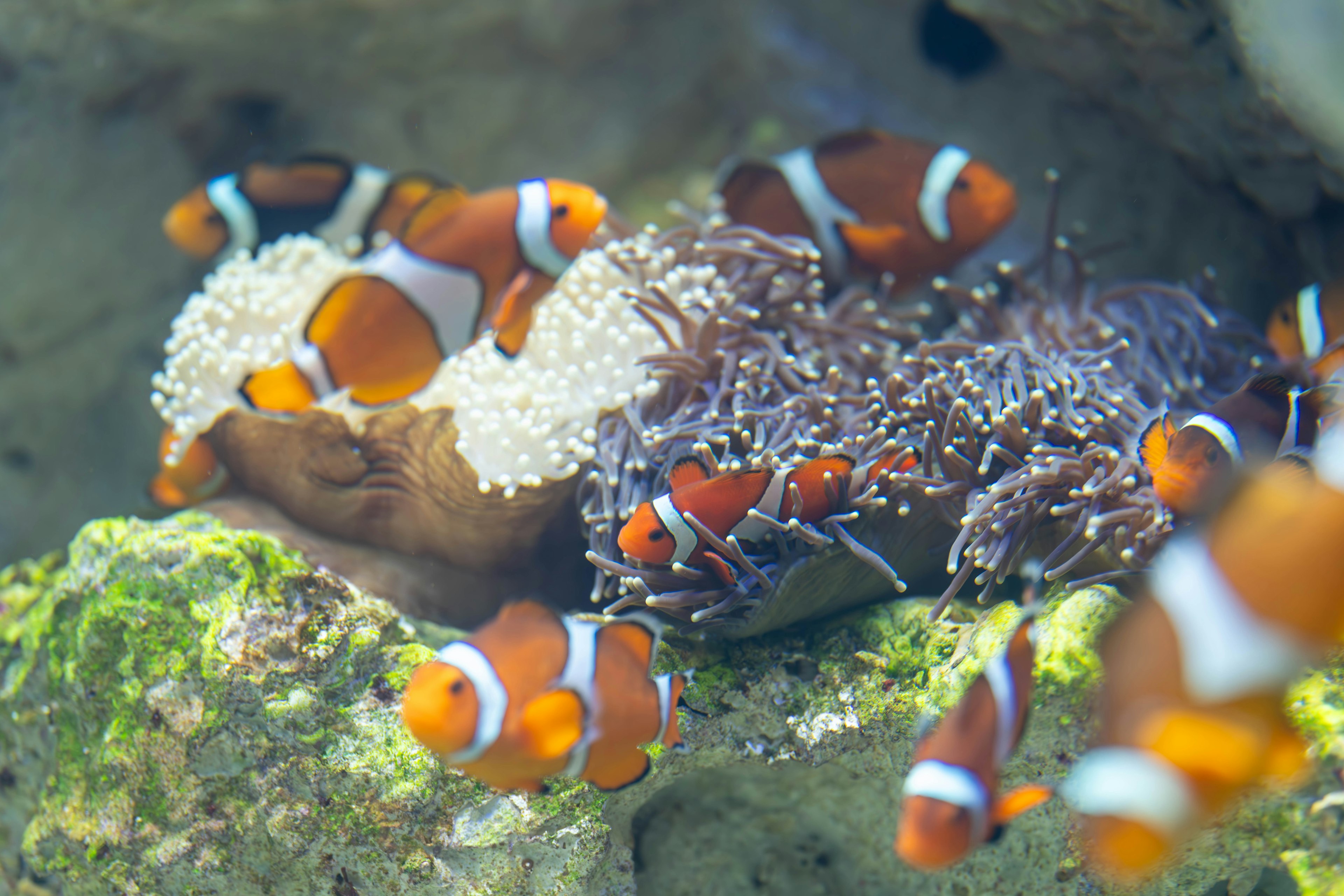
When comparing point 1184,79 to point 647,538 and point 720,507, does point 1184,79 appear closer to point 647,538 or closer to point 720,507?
point 720,507

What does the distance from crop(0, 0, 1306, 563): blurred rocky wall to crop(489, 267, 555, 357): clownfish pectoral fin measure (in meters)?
1.22

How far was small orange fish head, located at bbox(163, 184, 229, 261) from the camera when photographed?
2.21m

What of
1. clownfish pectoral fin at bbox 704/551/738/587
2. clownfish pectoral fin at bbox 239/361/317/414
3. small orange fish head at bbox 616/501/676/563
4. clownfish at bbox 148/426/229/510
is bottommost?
clownfish at bbox 148/426/229/510

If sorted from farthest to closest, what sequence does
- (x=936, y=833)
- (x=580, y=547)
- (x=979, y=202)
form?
(x=979, y=202) → (x=580, y=547) → (x=936, y=833)

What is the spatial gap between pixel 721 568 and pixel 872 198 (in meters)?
1.17

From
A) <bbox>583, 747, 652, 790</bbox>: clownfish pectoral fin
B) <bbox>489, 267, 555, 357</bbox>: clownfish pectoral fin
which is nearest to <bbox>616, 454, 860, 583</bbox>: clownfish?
<bbox>583, 747, 652, 790</bbox>: clownfish pectoral fin

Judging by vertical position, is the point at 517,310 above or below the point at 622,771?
above

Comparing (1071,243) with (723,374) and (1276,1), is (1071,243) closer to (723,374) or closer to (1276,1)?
(1276,1)

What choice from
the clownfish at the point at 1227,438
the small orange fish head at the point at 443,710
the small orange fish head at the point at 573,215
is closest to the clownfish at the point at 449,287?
the small orange fish head at the point at 573,215

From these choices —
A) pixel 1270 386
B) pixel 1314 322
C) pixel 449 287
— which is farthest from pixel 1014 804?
pixel 1314 322

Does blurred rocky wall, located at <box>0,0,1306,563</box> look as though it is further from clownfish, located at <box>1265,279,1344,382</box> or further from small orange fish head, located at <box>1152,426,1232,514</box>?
small orange fish head, located at <box>1152,426,1232,514</box>

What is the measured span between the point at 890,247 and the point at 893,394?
2.14 ft

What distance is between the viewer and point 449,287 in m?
1.65

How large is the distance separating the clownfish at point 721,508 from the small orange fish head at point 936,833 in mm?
565
